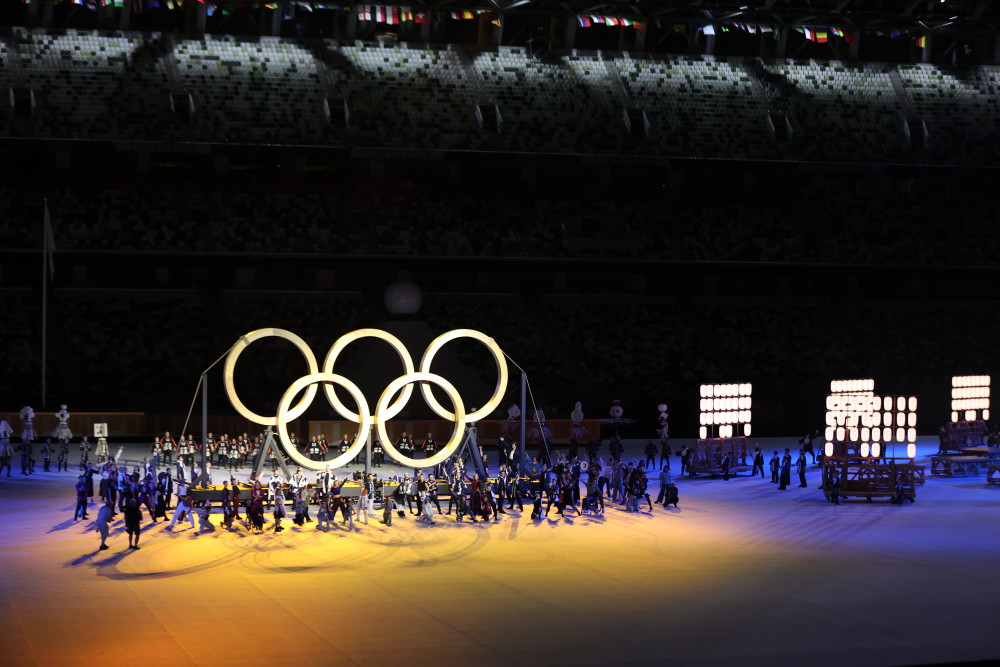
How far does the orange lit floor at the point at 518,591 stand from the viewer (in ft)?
77.5

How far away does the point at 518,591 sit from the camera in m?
28.9

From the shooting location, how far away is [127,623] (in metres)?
25.2

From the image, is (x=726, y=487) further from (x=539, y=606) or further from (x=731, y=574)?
(x=539, y=606)

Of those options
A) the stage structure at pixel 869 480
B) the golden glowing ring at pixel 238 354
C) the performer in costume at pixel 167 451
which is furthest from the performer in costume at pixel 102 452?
the stage structure at pixel 869 480

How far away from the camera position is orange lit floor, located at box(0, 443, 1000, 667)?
77.5ft

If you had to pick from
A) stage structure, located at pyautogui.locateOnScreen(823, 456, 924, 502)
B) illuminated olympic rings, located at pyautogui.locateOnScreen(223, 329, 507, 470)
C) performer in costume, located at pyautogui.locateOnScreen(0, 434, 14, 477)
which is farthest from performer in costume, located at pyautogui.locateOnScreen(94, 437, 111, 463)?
stage structure, located at pyautogui.locateOnScreen(823, 456, 924, 502)

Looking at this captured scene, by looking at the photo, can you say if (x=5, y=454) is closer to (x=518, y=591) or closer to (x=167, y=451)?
(x=167, y=451)

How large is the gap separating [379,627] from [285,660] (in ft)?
Answer: 9.75

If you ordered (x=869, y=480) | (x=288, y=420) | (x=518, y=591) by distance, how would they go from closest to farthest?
(x=518, y=591), (x=288, y=420), (x=869, y=480)

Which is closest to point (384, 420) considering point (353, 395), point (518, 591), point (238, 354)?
point (353, 395)

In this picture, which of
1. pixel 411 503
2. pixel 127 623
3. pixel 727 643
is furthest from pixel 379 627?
pixel 411 503

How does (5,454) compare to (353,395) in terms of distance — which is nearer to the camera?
(353,395)

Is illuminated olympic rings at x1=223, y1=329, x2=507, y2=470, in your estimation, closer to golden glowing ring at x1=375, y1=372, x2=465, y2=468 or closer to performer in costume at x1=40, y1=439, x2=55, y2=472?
golden glowing ring at x1=375, y1=372, x2=465, y2=468

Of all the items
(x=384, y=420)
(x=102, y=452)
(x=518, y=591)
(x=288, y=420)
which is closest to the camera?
(x=518, y=591)
